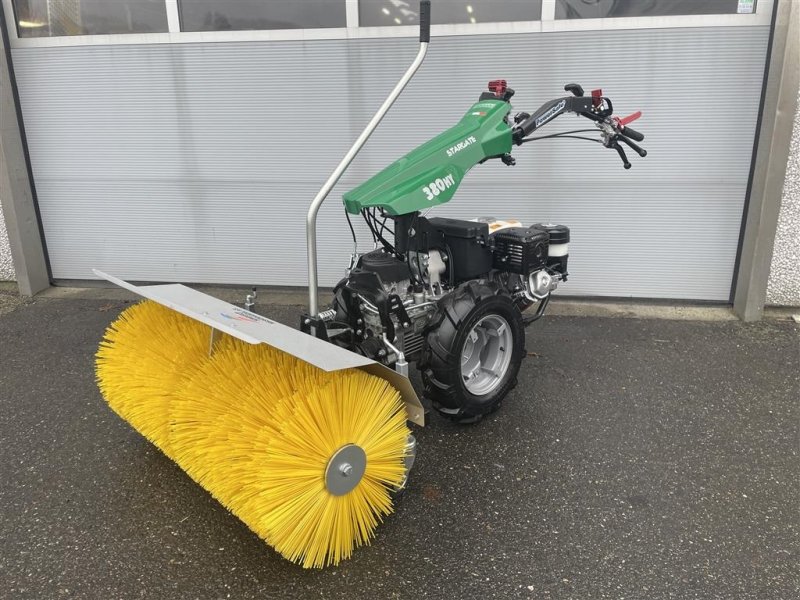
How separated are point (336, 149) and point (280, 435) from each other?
12.2ft

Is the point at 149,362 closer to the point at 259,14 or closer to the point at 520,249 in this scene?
the point at 520,249

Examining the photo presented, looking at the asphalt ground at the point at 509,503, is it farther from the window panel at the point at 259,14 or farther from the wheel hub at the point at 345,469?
the window panel at the point at 259,14

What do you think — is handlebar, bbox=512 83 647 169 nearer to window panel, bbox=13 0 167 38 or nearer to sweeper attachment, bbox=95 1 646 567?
sweeper attachment, bbox=95 1 646 567

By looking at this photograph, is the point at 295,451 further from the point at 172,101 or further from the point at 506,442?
the point at 172,101

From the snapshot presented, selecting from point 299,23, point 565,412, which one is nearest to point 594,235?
point 565,412

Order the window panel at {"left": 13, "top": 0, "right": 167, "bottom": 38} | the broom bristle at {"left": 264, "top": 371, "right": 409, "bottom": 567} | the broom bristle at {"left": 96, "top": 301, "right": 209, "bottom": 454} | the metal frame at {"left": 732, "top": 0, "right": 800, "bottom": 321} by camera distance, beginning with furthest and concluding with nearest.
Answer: the window panel at {"left": 13, "top": 0, "right": 167, "bottom": 38}
the metal frame at {"left": 732, "top": 0, "right": 800, "bottom": 321}
the broom bristle at {"left": 96, "top": 301, "right": 209, "bottom": 454}
the broom bristle at {"left": 264, "top": 371, "right": 409, "bottom": 567}

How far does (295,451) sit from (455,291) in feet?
4.30

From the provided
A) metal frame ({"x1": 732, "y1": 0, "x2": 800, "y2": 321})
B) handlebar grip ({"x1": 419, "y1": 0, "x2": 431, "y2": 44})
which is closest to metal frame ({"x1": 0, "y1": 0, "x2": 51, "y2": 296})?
handlebar grip ({"x1": 419, "y1": 0, "x2": 431, "y2": 44})

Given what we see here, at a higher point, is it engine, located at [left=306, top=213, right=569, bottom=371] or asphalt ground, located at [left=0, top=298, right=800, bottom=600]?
engine, located at [left=306, top=213, right=569, bottom=371]

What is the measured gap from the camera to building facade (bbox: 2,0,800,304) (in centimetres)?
476

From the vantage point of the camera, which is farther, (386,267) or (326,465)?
(386,267)

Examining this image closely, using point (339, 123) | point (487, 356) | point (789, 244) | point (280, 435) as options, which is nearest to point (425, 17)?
point (487, 356)

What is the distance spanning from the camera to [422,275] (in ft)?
10.6

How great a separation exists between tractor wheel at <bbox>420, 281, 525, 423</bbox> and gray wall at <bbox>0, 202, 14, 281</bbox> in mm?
4829
